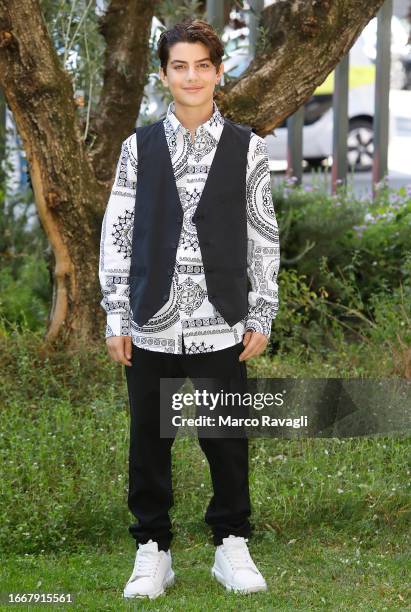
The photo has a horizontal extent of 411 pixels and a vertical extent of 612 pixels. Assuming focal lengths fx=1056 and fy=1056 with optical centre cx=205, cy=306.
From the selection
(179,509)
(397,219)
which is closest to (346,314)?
A: (397,219)

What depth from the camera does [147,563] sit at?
135 inches

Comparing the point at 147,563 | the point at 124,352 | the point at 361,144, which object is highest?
the point at 361,144

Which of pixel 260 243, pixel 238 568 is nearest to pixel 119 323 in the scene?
pixel 260 243

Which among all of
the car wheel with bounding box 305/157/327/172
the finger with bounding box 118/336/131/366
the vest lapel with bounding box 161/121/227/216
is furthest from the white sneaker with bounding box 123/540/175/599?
the car wheel with bounding box 305/157/327/172

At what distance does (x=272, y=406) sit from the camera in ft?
15.6

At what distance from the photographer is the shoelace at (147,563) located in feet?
11.2

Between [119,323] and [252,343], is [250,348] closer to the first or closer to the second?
[252,343]

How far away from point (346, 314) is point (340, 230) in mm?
839

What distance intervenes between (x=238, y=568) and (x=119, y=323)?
0.90 m

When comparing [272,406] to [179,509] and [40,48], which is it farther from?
[40,48]

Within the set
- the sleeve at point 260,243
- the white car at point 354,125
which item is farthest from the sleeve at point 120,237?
the white car at point 354,125

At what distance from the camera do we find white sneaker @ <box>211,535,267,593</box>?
11.3 feet

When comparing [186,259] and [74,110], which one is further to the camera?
[74,110]

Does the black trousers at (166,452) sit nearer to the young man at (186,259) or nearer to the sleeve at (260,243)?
the young man at (186,259)
